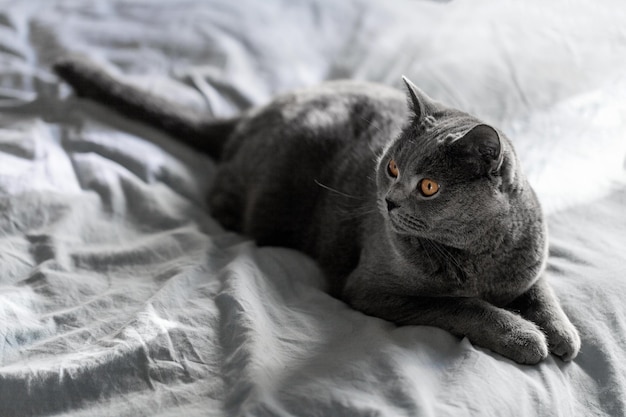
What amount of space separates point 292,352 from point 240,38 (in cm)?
132

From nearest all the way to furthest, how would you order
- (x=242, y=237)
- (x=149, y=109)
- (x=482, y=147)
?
(x=482, y=147) < (x=242, y=237) < (x=149, y=109)

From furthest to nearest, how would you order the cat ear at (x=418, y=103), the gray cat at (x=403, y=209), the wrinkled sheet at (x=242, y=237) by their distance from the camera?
1. the cat ear at (x=418, y=103)
2. the gray cat at (x=403, y=209)
3. the wrinkled sheet at (x=242, y=237)

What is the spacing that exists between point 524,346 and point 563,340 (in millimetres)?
86

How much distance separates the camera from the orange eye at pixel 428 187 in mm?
1203

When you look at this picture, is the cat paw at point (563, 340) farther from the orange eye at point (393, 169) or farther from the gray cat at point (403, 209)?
the orange eye at point (393, 169)

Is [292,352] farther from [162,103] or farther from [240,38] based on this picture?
[240,38]

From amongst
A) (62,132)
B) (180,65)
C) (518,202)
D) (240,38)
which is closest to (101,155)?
(62,132)

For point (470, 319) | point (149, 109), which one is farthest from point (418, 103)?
point (149, 109)

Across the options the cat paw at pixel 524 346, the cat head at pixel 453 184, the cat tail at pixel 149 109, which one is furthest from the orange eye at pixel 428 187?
the cat tail at pixel 149 109

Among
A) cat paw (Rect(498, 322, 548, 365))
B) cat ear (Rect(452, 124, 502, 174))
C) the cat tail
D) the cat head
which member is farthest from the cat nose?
the cat tail

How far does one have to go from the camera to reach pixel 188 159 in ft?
6.26

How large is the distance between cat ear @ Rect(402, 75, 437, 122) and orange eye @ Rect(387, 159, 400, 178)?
0.10m

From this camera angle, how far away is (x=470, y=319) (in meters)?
1.23

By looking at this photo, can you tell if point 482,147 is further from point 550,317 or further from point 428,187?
point 550,317
